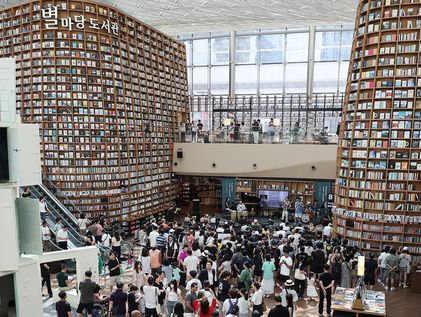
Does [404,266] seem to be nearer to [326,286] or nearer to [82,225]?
[326,286]

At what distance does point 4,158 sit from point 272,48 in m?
19.8

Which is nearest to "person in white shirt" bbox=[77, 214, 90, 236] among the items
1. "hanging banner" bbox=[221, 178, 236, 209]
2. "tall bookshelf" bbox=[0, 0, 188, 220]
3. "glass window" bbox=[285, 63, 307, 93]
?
"tall bookshelf" bbox=[0, 0, 188, 220]

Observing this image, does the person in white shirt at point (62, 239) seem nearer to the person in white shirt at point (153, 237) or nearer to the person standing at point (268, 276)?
the person in white shirt at point (153, 237)

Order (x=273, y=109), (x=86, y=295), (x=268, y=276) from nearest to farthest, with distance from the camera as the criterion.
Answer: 1. (x=86, y=295)
2. (x=268, y=276)
3. (x=273, y=109)

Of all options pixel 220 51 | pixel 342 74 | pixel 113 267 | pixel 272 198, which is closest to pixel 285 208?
pixel 272 198

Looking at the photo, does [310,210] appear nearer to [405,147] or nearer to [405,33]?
[405,147]

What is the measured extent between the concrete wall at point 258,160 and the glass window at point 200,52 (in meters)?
9.46

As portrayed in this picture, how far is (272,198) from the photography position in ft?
53.2

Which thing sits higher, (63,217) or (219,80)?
(219,80)

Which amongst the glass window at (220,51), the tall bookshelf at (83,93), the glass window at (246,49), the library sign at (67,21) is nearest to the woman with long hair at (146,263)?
the tall bookshelf at (83,93)

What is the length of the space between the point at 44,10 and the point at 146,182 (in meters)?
6.33

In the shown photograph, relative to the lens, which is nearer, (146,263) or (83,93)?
(146,263)

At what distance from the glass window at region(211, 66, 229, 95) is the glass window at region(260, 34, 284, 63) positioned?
2.29 m

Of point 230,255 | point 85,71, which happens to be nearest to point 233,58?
point 85,71
